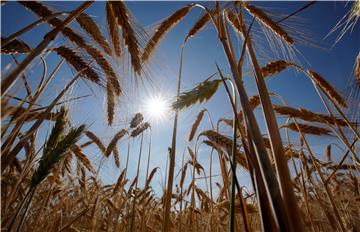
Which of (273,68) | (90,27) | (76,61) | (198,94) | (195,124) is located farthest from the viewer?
(195,124)

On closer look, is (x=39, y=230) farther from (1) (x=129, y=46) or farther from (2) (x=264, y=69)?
(2) (x=264, y=69)

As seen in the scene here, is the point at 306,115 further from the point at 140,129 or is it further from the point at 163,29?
the point at 140,129

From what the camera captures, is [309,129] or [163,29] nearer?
[163,29]

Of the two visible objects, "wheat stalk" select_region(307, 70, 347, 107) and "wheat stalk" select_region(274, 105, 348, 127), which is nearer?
"wheat stalk" select_region(274, 105, 348, 127)

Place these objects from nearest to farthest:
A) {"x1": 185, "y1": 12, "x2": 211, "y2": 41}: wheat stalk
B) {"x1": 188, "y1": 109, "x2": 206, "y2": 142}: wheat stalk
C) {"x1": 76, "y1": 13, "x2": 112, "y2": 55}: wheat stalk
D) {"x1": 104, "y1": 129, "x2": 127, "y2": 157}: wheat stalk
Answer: {"x1": 76, "y1": 13, "x2": 112, "y2": 55}: wheat stalk, {"x1": 185, "y1": 12, "x2": 211, "y2": 41}: wheat stalk, {"x1": 104, "y1": 129, "x2": 127, "y2": 157}: wheat stalk, {"x1": 188, "y1": 109, "x2": 206, "y2": 142}: wheat stalk

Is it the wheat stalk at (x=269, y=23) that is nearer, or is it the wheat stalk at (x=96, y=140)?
the wheat stalk at (x=269, y=23)

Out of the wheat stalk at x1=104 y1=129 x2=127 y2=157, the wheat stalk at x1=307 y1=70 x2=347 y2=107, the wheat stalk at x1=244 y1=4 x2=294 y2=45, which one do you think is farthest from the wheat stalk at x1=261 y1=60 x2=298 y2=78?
the wheat stalk at x1=104 y1=129 x2=127 y2=157

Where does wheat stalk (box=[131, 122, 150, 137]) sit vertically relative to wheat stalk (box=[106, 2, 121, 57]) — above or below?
above

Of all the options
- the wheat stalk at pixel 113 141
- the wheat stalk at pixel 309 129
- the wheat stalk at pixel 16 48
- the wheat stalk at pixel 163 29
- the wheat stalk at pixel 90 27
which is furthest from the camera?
the wheat stalk at pixel 113 141

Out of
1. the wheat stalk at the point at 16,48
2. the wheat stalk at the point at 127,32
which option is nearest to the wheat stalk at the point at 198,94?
the wheat stalk at the point at 127,32

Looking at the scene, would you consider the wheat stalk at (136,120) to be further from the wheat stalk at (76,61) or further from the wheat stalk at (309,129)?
the wheat stalk at (309,129)

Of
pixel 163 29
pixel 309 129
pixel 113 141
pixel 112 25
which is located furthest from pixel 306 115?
pixel 113 141

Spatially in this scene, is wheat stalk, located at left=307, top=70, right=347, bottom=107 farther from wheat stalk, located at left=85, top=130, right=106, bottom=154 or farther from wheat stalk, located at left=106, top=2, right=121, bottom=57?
wheat stalk, located at left=85, top=130, right=106, bottom=154

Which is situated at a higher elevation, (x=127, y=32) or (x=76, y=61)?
(x=127, y=32)
